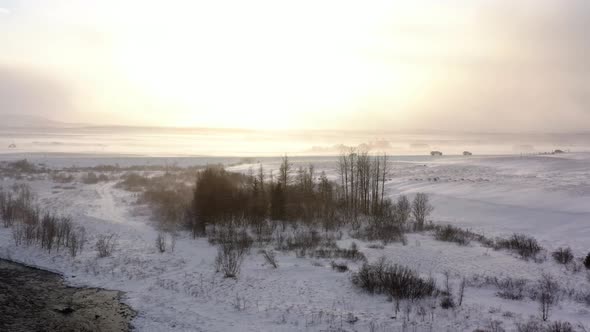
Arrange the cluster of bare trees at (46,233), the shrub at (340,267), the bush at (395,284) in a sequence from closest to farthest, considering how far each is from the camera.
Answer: the bush at (395,284) → the shrub at (340,267) → the cluster of bare trees at (46,233)

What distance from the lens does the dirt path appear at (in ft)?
45.8

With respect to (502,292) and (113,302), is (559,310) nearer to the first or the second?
(502,292)

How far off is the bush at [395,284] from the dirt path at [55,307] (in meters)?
8.52

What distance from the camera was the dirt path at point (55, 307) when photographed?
14.0 m

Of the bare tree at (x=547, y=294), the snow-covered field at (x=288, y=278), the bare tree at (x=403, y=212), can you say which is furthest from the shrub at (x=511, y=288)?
the bare tree at (x=403, y=212)

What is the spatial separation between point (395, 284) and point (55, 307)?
12090 millimetres

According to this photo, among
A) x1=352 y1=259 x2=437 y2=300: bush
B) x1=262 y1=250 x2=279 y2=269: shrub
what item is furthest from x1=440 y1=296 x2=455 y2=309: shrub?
x1=262 y1=250 x2=279 y2=269: shrub

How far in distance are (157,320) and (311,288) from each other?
6.07m

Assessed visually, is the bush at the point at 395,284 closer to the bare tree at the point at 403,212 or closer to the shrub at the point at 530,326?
the shrub at the point at 530,326

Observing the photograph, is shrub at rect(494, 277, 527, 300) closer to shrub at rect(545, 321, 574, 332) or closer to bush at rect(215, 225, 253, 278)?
shrub at rect(545, 321, 574, 332)

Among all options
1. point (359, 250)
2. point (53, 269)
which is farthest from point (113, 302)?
point (359, 250)

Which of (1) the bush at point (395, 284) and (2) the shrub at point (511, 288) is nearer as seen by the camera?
(1) the bush at point (395, 284)

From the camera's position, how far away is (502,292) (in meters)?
16.7

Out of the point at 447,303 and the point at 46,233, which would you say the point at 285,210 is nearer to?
the point at 46,233
